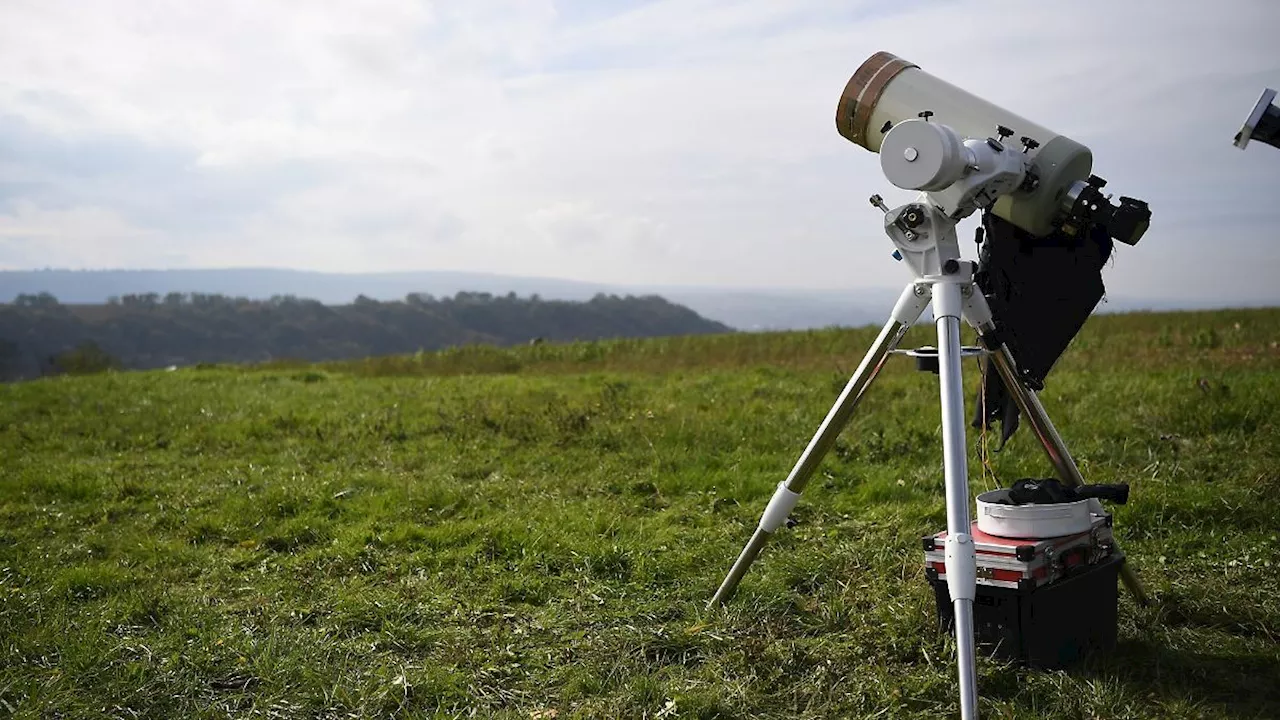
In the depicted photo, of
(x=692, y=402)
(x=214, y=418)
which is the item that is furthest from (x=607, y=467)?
(x=214, y=418)

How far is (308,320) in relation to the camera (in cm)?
8600

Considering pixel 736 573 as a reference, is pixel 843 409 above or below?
above

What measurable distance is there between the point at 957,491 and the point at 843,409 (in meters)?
0.84

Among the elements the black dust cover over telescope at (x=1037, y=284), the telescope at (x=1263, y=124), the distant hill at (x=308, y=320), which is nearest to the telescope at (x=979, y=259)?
the black dust cover over telescope at (x=1037, y=284)

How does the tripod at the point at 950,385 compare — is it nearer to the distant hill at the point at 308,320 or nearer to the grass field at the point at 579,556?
the grass field at the point at 579,556

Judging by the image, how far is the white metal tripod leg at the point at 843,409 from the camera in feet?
12.6

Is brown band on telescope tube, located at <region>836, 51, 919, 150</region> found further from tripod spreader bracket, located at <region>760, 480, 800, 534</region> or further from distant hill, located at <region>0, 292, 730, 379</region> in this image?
distant hill, located at <region>0, 292, 730, 379</region>

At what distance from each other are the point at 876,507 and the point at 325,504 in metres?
4.07

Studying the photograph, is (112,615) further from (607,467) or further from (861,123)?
(861,123)

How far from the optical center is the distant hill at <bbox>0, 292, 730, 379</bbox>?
78000mm

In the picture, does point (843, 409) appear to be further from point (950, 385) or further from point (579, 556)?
point (579, 556)

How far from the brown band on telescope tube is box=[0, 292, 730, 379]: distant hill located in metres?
71.2

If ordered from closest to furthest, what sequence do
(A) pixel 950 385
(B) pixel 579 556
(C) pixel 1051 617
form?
1. (A) pixel 950 385
2. (C) pixel 1051 617
3. (B) pixel 579 556

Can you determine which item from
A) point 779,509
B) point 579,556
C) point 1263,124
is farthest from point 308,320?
point 1263,124
